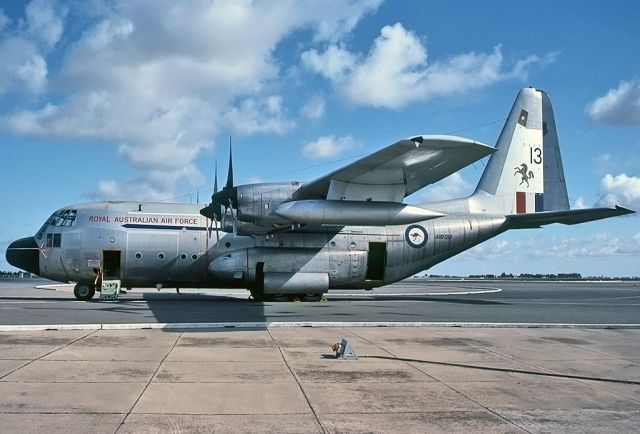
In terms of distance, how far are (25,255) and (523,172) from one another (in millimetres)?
23603

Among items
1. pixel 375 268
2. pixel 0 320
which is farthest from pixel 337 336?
pixel 375 268

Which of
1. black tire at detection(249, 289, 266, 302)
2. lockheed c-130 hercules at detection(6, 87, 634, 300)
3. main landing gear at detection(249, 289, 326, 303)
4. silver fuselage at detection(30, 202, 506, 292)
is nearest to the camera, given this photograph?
lockheed c-130 hercules at detection(6, 87, 634, 300)

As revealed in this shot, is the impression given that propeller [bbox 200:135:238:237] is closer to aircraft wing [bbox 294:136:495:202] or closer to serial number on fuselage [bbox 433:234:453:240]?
aircraft wing [bbox 294:136:495:202]

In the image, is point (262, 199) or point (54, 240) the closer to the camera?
point (262, 199)

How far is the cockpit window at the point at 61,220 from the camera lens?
79.4 feet

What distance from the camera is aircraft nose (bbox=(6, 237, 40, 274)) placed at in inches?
945

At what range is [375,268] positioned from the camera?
84.1 feet

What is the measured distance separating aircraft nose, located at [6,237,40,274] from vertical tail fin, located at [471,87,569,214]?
67.1 ft

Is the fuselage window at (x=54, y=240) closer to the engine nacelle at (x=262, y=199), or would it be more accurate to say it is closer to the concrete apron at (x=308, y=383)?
the engine nacelle at (x=262, y=199)

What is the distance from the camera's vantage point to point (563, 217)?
24.0 meters

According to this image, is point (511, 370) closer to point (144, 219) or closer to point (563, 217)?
point (563, 217)

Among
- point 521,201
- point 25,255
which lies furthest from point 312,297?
point 25,255

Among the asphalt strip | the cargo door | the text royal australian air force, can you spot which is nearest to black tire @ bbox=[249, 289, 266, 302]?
the text royal australian air force

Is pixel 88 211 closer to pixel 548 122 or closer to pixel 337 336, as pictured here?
pixel 337 336
